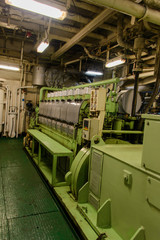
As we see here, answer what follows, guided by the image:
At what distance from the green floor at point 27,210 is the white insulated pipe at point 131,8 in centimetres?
304

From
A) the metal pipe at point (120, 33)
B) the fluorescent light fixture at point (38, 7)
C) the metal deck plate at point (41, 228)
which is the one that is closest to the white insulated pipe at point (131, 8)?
the fluorescent light fixture at point (38, 7)

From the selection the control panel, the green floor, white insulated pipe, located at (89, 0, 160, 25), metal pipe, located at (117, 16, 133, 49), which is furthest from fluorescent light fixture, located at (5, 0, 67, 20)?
the green floor

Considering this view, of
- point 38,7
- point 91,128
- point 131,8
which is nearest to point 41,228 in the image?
point 91,128

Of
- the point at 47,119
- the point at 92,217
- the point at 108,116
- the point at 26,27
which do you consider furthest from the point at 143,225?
the point at 26,27

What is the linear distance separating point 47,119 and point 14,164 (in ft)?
5.20

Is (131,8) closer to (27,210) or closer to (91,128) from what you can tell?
(91,128)

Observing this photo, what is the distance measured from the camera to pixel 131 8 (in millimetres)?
2545

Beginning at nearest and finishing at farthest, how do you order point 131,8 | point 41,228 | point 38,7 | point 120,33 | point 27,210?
point 41,228, point 131,8, point 27,210, point 38,7, point 120,33

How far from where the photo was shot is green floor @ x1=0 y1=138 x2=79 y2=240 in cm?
232

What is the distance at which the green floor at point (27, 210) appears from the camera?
2.32 meters

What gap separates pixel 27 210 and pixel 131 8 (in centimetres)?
333

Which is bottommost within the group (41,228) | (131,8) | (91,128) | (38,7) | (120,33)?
(41,228)

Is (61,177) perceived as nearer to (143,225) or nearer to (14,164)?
(14,164)

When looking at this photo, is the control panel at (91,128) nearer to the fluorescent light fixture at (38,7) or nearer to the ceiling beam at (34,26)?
the fluorescent light fixture at (38,7)
